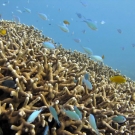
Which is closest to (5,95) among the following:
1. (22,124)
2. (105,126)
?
(22,124)

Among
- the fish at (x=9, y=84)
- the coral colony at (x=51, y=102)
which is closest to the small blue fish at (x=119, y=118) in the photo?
the coral colony at (x=51, y=102)

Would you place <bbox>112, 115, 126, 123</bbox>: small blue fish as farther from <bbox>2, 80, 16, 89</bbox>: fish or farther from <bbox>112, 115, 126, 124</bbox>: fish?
<bbox>2, 80, 16, 89</bbox>: fish

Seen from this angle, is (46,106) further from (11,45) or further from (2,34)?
(2,34)

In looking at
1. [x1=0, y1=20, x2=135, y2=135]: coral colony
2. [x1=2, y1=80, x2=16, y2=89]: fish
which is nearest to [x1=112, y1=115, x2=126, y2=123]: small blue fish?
[x1=0, y1=20, x2=135, y2=135]: coral colony

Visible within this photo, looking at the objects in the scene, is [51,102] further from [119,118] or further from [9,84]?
[119,118]

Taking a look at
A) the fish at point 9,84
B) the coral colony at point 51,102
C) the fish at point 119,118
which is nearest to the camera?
the coral colony at point 51,102

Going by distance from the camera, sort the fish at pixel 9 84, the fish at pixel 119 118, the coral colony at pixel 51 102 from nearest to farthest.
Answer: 1. the coral colony at pixel 51 102
2. the fish at pixel 9 84
3. the fish at pixel 119 118

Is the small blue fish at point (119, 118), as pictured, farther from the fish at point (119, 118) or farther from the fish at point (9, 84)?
the fish at point (9, 84)

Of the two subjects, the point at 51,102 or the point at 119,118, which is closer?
the point at 51,102

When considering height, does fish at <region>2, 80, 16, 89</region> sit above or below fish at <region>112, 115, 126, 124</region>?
below

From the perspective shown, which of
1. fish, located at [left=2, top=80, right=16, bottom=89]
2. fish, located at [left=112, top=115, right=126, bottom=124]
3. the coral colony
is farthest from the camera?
fish, located at [left=112, top=115, right=126, bottom=124]

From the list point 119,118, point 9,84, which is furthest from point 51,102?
point 119,118

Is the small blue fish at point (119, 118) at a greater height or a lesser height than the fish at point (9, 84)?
greater

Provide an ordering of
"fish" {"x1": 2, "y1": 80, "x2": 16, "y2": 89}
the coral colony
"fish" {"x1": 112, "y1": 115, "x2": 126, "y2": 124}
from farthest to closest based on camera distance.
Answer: "fish" {"x1": 112, "y1": 115, "x2": 126, "y2": 124} → "fish" {"x1": 2, "y1": 80, "x2": 16, "y2": 89} → the coral colony
